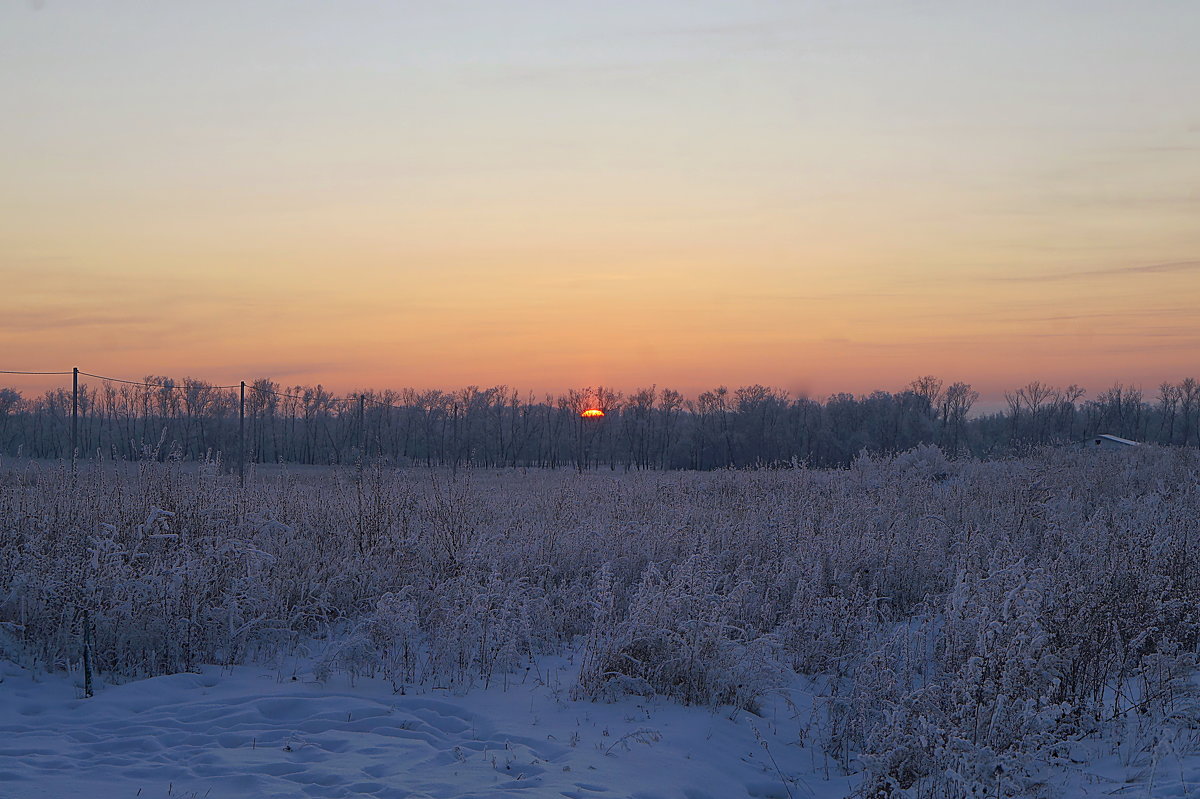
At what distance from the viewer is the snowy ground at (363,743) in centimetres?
469

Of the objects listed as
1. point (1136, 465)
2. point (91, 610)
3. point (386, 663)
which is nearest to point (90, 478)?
point (91, 610)

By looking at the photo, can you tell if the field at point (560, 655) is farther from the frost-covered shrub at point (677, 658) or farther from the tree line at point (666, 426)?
the tree line at point (666, 426)

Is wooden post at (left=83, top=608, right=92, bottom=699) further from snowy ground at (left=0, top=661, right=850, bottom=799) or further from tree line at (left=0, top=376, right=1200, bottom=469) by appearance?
tree line at (left=0, top=376, right=1200, bottom=469)

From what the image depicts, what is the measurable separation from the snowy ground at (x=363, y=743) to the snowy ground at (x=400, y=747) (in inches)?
0.5

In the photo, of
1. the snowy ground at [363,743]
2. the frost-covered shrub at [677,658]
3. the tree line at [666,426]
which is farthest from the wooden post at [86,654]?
the tree line at [666,426]

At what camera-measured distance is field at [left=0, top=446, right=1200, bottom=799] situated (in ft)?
16.2

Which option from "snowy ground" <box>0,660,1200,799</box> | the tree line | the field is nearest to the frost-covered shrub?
the field

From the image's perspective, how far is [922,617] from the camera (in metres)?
7.80

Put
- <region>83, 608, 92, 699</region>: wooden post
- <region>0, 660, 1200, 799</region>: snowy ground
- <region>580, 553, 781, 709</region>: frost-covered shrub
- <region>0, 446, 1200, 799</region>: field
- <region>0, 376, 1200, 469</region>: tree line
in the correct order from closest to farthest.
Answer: <region>0, 660, 1200, 799</region>: snowy ground → <region>0, 446, 1200, 799</region>: field → <region>83, 608, 92, 699</region>: wooden post → <region>580, 553, 781, 709</region>: frost-covered shrub → <region>0, 376, 1200, 469</region>: tree line

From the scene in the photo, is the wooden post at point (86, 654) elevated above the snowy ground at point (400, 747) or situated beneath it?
elevated above

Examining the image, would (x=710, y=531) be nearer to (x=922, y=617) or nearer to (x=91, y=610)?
(x=922, y=617)

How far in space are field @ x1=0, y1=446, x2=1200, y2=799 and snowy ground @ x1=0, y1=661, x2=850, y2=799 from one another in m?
0.02

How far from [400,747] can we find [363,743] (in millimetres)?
255

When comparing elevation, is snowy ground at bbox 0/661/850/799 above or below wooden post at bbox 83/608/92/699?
below
